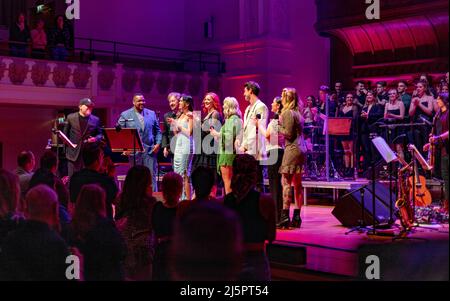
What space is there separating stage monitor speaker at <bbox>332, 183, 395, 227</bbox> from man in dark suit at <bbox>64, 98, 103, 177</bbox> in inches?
130

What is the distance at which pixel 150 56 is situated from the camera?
1680cm

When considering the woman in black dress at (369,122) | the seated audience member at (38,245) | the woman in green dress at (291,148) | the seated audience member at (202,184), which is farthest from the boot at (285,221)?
the woman in black dress at (369,122)

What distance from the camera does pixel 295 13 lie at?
50.4 feet

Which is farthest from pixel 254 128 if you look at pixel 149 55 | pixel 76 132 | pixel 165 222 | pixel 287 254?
pixel 149 55

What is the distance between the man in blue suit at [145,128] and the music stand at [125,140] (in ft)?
0.99

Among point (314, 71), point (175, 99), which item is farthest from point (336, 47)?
point (175, 99)

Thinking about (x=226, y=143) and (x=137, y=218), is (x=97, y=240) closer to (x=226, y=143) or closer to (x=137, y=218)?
(x=137, y=218)

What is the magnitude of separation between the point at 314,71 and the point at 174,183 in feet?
36.6

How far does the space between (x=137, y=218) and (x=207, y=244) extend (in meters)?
2.78

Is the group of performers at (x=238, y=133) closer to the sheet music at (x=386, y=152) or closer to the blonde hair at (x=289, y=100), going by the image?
the blonde hair at (x=289, y=100)

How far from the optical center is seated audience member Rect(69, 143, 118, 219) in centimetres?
533

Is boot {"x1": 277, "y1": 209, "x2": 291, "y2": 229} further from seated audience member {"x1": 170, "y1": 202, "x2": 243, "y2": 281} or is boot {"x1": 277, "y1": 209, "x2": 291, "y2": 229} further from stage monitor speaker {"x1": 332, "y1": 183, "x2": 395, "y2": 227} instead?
seated audience member {"x1": 170, "y1": 202, "x2": 243, "y2": 281}

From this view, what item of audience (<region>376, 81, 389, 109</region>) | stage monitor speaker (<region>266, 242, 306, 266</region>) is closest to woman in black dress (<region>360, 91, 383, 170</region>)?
audience (<region>376, 81, 389, 109</region>)
